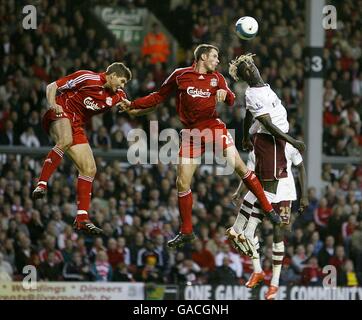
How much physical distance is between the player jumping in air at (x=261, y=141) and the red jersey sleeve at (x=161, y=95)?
769 mm

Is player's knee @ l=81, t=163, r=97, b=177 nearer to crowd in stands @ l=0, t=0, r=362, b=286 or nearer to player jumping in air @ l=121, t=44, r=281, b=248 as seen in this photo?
player jumping in air @ l=121, t=44, r=281, b=248

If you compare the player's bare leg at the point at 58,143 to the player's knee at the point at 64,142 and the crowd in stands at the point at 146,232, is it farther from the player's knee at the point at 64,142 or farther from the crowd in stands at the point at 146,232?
the crowd in stands at the point at 146,232

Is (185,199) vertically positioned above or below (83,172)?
below

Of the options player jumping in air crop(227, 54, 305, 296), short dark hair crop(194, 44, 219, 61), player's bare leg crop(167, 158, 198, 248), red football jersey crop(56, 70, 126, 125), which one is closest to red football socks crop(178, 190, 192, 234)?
player's bare leg crop(167, 158, 198, 248)

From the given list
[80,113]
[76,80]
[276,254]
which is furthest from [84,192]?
[276,254]

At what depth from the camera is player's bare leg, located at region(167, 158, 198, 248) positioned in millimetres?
15789

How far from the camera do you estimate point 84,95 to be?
15.9 meters

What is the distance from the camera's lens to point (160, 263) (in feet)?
72.8

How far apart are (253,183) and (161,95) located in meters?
1.64

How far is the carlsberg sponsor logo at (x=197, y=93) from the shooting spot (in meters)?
15.7

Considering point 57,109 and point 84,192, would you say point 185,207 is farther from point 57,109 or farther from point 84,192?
point 57,109

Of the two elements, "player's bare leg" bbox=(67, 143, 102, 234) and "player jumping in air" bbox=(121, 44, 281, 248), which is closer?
"player jumping in air" bbox=(121, 44, 281, 248)

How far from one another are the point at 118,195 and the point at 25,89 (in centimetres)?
289

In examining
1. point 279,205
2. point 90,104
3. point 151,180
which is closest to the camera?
point 90,104
